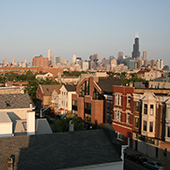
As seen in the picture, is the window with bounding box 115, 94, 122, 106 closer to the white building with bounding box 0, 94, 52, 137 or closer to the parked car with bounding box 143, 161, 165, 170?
the parked car with bounding box 143, 161, 165, 170

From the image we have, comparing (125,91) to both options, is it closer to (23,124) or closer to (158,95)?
(158,95)

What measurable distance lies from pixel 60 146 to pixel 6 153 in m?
3.67

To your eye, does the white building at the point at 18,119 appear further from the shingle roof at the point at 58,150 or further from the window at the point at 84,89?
the window at the point at 84,89

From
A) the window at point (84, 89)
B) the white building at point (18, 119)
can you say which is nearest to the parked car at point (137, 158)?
the white building at point (18, 119)

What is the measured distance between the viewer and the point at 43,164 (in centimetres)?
1684

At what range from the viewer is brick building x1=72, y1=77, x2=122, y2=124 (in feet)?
161

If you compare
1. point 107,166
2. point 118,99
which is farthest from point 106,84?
point 107,166

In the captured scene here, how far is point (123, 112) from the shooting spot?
1592 inches

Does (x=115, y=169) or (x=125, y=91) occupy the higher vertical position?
(x=125, y=91)

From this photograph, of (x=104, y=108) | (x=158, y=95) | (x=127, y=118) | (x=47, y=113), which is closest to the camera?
(x=158, y=95)

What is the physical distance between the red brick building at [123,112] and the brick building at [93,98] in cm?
418

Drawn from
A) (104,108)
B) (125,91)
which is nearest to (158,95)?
(125,91)

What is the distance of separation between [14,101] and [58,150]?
19.9 metres

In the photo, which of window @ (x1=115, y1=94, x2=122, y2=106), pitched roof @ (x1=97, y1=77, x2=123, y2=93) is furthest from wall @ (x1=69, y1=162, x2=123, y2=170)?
pitched roof @ (x1=97, y1=77, x2=123, y2=93)
